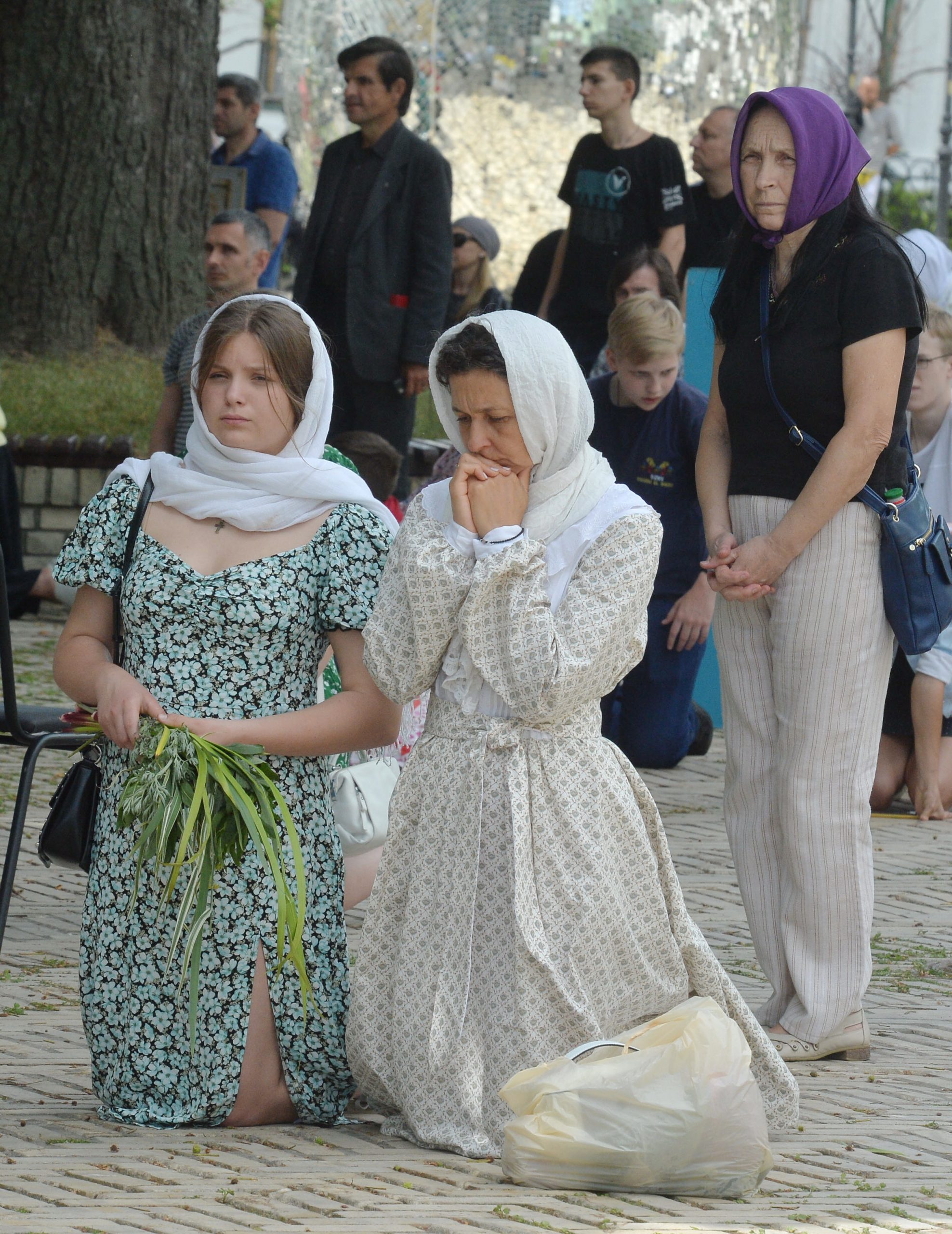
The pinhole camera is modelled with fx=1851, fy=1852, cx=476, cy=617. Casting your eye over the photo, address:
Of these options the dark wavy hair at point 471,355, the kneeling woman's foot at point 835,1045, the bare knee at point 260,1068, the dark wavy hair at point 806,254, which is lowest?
the kneeling woman's foot at point 835,1045

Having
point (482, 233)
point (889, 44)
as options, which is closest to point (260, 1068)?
point (482, 233)

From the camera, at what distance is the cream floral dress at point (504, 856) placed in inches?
132

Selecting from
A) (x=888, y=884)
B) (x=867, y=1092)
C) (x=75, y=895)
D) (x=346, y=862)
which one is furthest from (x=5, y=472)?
(x=867, y=1092)

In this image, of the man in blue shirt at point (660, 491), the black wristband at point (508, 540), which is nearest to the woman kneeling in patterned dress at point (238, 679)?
the black wristband at point (508, 540)

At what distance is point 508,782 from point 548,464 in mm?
600

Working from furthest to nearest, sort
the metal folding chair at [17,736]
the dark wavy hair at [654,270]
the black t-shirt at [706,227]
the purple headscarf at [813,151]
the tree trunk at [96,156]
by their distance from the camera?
the tree trunk at [96,156] < the black t-shirt at [706,227] < the dark wavy hair at [654,270] < the metal folding chair at [17,736] < the purple headscarf at [813,151]

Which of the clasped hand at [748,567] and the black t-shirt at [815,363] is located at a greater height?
the black t-shirt at [815,363]

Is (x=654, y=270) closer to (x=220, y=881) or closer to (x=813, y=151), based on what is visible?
(x=813, y=151)

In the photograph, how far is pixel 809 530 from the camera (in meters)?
4.09

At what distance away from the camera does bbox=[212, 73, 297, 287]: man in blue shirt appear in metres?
10.8

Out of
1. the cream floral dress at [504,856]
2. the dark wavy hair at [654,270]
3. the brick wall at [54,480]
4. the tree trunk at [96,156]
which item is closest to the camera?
the cream floral dress at [504,856]

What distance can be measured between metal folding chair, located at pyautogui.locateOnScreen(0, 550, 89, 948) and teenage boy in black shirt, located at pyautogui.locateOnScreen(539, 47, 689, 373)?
4712 mm

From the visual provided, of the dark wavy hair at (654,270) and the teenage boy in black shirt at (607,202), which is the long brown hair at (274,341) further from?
the teenage boy in black shirt at (607,202)

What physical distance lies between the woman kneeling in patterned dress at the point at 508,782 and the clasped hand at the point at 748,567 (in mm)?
689
